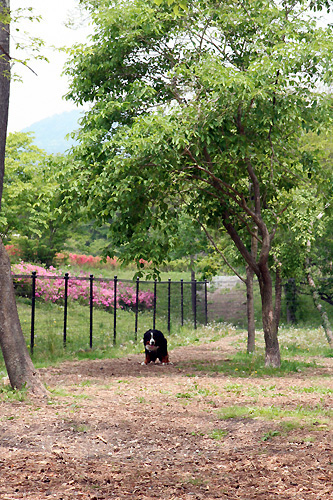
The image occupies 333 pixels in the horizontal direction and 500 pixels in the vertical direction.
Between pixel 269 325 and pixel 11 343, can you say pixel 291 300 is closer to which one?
pixel 269 325

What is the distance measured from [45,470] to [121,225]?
690 cm

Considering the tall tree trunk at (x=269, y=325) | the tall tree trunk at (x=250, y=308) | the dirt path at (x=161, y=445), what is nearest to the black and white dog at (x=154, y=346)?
the tall tree trunk at (x=269, y=325)

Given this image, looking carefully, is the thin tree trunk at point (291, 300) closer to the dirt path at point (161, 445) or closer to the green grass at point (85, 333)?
the green grass at point (85, 333)

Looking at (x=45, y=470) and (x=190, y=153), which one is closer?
(x=45, y=470)

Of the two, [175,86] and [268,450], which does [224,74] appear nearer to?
[175,86]

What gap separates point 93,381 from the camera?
10008 millimetres

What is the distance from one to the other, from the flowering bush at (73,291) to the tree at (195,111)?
29.6ft

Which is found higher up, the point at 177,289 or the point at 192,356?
the point at 177,289

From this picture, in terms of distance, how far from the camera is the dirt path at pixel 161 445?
4.70m

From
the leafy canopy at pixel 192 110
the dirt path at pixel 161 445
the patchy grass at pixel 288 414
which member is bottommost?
the dirt path at pixel 161 445

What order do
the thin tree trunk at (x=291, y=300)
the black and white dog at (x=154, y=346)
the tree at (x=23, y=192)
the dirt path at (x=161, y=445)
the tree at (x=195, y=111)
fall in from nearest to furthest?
the dirt path at (x=161, y=445) < the tree at (x=195, y=111) < the black and white dog at (x=154, y=346) < the tree at (x=23, y=192) < the thin tree trunk at (x=291, y=300)

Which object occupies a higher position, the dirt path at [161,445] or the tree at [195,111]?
the tree at [195,111]

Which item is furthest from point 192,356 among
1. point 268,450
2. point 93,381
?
point 268,450

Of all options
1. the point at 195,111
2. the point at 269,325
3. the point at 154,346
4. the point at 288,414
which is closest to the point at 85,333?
the point at 154,346
